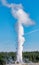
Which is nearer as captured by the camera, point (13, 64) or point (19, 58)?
point (13, 64)

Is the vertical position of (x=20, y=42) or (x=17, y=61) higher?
(x=20, y=42)

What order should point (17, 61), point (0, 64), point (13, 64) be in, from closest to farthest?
point (13, 64) → point (17, 61) → point (0, 64)

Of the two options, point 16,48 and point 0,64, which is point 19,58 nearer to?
point 16,48

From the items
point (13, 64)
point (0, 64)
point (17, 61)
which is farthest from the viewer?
point (0, 64)

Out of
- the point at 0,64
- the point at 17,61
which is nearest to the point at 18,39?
the point at 17,61

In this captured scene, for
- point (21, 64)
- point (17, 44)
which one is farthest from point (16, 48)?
point (21, 64)

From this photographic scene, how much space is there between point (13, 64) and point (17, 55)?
16.5 ft

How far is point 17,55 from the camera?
45344 millimetres

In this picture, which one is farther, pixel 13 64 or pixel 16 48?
pixel 16 48

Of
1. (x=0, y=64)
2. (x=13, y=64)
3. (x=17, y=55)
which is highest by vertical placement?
(x=0, y=64)

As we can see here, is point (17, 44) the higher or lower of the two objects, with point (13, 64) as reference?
higher

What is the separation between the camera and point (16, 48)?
44406 mm

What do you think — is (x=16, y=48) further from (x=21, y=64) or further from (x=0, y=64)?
(x=0, y=64)

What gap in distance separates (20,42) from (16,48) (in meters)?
1.16
